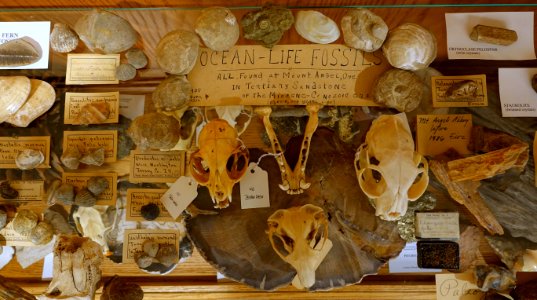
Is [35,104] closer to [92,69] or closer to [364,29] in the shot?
[92,69]

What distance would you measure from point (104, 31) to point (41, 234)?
0.64m

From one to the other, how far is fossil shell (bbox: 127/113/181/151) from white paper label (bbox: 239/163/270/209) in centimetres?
25

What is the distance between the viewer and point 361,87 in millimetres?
1210

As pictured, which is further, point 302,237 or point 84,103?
point 84,103

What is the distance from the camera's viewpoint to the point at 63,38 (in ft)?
4.08

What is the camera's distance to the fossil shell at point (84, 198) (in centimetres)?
121

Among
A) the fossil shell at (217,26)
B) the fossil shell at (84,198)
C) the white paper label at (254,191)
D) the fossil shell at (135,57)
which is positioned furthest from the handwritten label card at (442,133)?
the fossil shell at (84,198)

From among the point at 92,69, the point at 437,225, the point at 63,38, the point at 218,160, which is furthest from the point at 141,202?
the point at 437,225

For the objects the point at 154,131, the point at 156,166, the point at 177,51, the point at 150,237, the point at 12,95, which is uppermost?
the point at 177,51

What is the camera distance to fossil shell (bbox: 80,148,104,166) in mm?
1212

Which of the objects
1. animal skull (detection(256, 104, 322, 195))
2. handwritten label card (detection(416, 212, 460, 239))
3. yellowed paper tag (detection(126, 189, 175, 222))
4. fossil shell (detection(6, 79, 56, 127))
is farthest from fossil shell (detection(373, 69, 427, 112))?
fossil shell (detection(6, 79, 56, 127))

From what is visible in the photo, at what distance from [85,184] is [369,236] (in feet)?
Answer: 2.83

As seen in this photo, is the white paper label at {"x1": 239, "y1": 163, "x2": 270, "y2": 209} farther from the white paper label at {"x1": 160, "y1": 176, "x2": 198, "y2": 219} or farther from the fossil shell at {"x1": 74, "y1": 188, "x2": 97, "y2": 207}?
the fossil shell at {"x1": 74, "y1": 188, "x2": 97, "y2": 207}

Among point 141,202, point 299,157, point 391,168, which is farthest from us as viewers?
point 141,202
